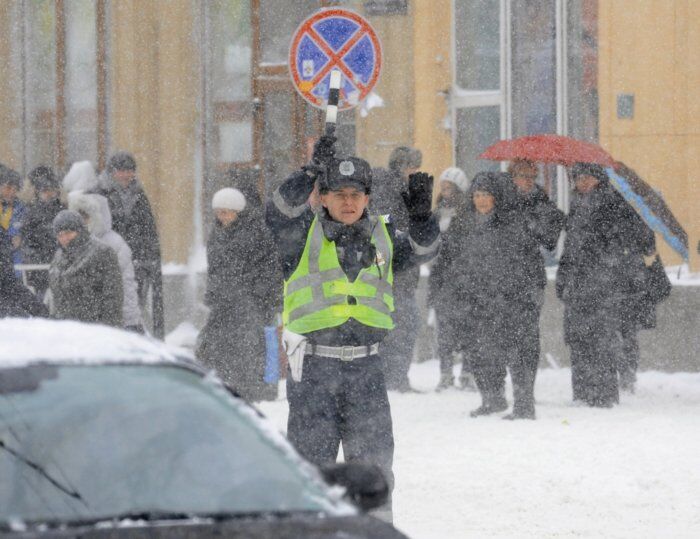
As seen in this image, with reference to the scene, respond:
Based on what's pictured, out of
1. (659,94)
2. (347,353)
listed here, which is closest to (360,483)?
(347,353)

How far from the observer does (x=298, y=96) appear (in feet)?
63.6

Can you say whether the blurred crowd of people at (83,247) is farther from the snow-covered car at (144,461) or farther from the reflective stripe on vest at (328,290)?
the snow-covered car at (144,461)

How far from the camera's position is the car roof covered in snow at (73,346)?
178 inches

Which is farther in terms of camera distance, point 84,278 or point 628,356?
point 628,356

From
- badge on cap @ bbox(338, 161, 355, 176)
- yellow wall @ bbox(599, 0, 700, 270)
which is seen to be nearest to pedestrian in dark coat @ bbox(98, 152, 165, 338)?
yellow wall @ bbox(599, 0, 700, 270)

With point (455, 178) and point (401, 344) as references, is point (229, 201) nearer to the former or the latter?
point (401, 344)

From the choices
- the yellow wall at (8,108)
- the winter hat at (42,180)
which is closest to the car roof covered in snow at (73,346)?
the winter hat at (42,180)

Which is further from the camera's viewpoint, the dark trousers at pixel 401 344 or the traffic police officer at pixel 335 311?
the dark trousers at pixel 401 344

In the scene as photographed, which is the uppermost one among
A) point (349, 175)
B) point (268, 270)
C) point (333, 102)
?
point (333, 102)

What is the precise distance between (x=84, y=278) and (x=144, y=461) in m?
7.34

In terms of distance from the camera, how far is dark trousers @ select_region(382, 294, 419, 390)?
563 inches

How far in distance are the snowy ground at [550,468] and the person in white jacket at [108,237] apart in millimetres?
1284

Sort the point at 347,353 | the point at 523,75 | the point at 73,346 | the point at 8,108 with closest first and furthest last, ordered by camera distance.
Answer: the point at 73,346
the point at 347,353
the point at 523,75
the point at 8,108

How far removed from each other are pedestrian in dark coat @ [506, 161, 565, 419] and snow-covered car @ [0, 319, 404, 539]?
835 cm
